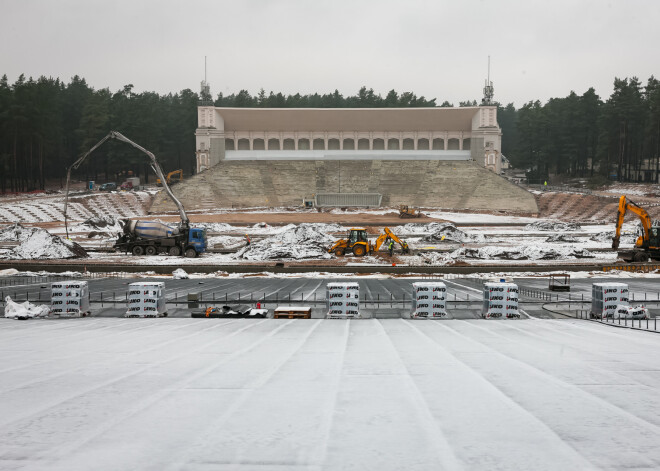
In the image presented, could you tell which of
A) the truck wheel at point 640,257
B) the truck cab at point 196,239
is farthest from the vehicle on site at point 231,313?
the truck wheel at point 640,257

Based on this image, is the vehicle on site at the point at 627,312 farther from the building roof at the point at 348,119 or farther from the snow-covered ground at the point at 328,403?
the building roof at the point at 348,119

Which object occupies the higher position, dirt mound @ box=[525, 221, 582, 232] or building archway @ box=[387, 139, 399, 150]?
building archway @ box=[387, 139, 399, 150]

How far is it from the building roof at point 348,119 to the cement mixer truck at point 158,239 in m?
65.7

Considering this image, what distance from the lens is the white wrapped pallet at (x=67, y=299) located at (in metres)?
20.5

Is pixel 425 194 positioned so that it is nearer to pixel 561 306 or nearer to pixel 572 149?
pixel 572 149

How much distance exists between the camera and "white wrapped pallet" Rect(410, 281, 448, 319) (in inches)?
794

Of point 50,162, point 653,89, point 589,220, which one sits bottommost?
point 589,220

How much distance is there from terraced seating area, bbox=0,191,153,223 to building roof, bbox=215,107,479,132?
25.7 metres

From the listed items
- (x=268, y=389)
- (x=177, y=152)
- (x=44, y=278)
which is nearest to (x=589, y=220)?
(x=44, y=278)

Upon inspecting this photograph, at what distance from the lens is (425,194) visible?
289 feet

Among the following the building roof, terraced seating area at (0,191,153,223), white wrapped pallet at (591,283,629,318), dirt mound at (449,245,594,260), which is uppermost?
the building roof

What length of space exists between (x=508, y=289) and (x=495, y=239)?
30.9 metres

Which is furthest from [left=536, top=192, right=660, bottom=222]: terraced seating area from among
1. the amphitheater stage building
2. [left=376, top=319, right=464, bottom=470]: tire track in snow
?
[left=376, top=319, right=464, bottom=470]: tire track in snow

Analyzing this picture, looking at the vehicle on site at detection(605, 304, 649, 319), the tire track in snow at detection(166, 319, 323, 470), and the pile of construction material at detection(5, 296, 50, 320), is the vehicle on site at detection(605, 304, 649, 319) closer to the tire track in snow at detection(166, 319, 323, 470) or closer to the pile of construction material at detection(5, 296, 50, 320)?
the tire track in snow at detection(166, 319, 323, 470)
